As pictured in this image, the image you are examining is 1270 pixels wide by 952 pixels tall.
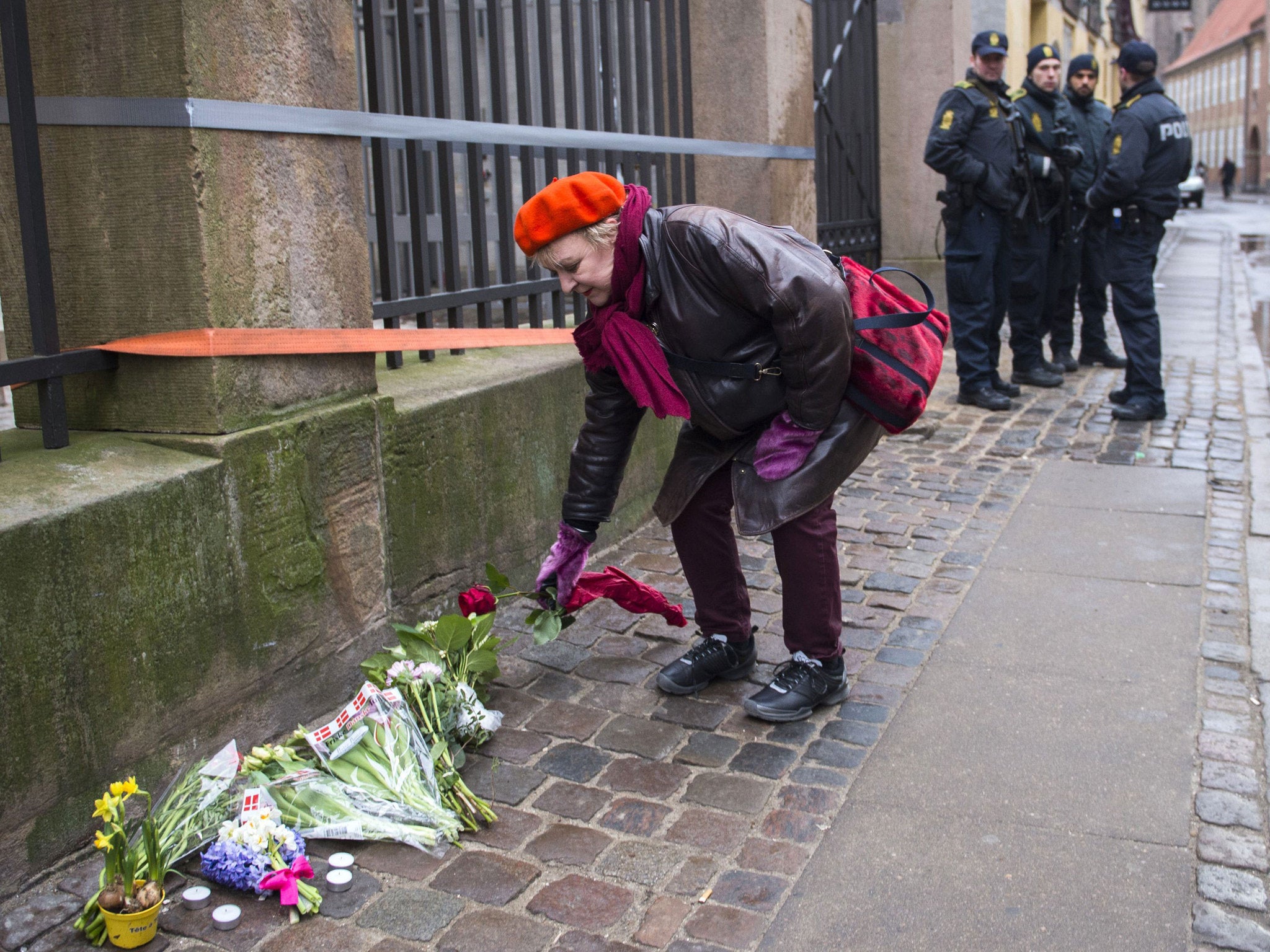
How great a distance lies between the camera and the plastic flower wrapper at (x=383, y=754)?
9.92 feet

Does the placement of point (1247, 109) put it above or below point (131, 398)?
above

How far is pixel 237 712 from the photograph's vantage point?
324cm

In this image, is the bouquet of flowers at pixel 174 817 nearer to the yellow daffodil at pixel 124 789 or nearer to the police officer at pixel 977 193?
the yellow daffodil at pixel 124 789

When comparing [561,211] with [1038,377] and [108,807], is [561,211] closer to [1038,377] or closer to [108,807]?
[108,807]

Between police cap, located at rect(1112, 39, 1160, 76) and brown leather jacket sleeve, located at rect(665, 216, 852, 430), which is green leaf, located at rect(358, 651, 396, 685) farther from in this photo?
police cap, located at rect(1112, 39, 1160, 76)

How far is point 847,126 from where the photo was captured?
923cm

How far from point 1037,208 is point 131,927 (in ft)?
23.4

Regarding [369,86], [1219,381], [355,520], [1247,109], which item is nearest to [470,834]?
[355,520]

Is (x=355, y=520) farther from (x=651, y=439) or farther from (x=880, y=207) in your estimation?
(x=880, y=207)

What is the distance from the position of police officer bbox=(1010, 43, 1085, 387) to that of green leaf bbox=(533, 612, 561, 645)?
5435 millimetres

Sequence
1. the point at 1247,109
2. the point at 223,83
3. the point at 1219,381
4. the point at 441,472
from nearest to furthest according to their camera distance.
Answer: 1. the point at 223,83
2. the point at 441,472
3. the point at 1219,381
4. the point at 1247,109

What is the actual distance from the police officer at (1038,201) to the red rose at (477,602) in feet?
18.1

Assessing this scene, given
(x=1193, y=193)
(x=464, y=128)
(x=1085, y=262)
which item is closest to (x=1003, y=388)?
(x=1085, y=262)

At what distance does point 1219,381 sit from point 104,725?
7.87m
